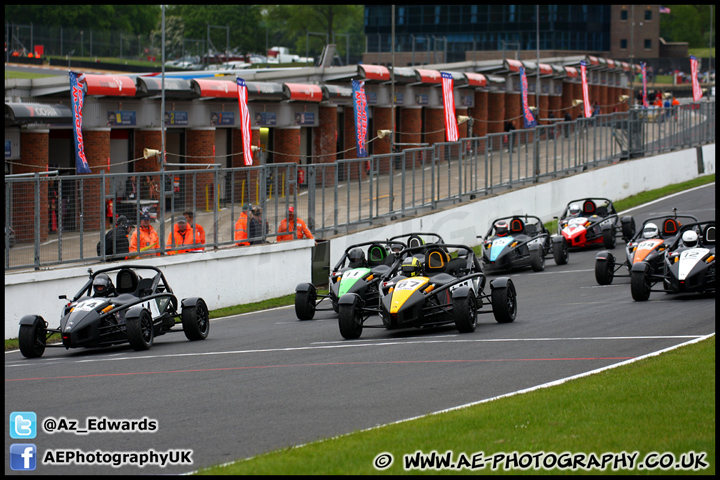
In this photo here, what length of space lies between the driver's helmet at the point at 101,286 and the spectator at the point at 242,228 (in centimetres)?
645

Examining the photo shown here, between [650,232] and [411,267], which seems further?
[650,232]

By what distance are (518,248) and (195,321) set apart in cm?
1020

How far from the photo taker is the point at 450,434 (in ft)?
26.8

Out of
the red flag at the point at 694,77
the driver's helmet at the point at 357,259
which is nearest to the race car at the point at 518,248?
the driver's helmet at the point at 357,259

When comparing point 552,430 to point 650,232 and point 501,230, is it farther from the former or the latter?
point 501,230

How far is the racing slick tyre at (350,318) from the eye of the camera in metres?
14.7

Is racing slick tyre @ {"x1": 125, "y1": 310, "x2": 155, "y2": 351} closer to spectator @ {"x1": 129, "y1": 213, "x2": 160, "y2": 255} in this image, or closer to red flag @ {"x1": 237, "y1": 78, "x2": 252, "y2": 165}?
spectator @ {"x1": 129, "y1": 213, "x2": 160, "y2": 255}

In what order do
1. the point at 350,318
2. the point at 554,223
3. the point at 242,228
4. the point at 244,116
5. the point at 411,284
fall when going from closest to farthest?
the point at 350,318, the point at 411,284, the point at 242,228, the point at 244,116, the point at 554,223

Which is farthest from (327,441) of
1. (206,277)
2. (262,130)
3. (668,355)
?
(262,130)

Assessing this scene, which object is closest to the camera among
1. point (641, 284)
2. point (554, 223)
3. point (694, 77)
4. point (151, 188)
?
point (641, 284)

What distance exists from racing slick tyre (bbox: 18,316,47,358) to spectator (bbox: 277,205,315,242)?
28.5 ft

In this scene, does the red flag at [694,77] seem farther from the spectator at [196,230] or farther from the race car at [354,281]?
the race car at [354,281]

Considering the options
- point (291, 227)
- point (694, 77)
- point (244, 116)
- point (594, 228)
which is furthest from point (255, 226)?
point (694, 77)

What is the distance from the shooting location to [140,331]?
46.8ft
